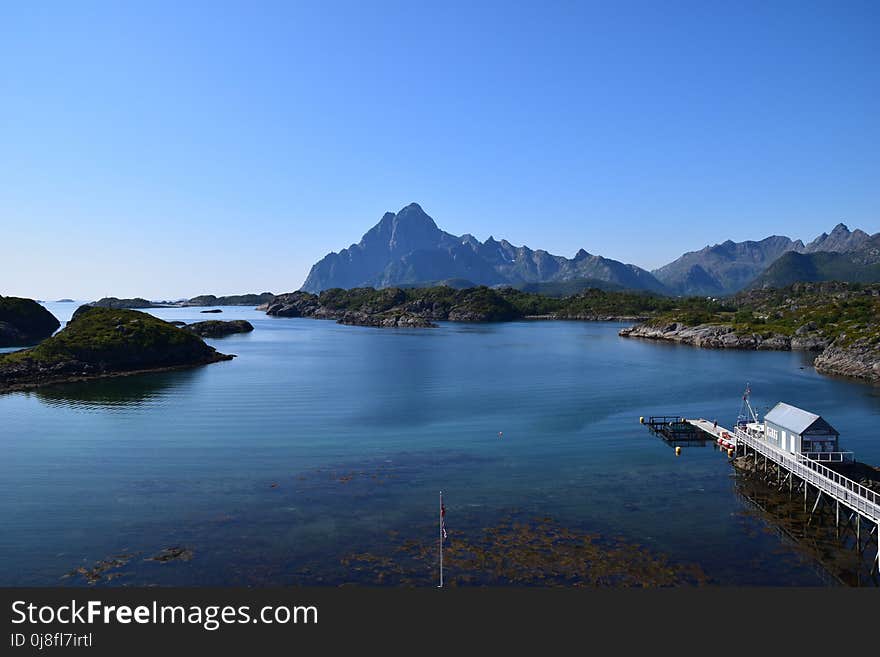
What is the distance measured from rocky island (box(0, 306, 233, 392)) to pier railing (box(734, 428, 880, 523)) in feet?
330

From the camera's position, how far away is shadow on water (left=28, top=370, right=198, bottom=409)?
78125 mm

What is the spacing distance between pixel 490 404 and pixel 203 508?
147ft

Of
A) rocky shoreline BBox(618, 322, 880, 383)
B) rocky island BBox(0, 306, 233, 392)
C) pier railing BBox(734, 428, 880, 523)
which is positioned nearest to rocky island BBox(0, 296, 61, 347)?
rocky island BBox(0, 306, 233, 392)

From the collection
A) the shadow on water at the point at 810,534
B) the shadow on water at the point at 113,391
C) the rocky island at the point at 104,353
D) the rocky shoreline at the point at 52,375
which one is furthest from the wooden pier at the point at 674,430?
the rocky island at the point at 104,353

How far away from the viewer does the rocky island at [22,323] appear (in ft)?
499

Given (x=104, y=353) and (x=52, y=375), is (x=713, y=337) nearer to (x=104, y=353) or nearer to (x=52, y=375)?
(x=104, y=353)

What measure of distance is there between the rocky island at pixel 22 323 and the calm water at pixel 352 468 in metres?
81.8

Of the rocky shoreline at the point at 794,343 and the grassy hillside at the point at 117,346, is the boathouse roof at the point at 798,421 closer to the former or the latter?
the rocky shoreline at the point at 794,343

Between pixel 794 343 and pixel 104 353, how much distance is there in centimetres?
15837

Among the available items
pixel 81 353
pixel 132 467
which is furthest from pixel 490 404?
pixel 81 353

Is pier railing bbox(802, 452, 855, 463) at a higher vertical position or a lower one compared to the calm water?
higher

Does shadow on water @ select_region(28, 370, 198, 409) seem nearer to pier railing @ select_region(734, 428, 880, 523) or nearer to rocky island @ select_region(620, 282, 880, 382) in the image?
pier railing @ select_region(734, 428, 880, 523)

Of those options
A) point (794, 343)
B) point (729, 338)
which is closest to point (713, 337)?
point (729, 338)

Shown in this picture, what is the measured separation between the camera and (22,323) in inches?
6378
